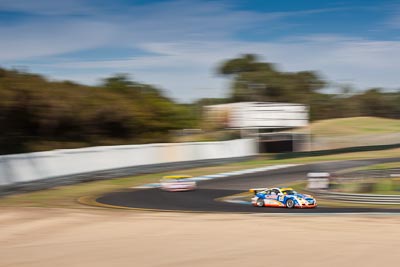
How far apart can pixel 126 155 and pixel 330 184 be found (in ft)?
41.1

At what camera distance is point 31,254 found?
36.6ft

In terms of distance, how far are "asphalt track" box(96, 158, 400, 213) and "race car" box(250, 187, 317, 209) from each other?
28 centimetres

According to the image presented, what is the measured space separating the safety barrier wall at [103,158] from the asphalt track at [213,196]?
3546 mm

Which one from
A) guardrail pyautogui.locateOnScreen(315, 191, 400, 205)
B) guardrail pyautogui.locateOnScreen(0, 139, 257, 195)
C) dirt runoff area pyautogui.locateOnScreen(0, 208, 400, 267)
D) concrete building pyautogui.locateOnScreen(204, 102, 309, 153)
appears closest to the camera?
dirt runoff area pyautogui.locateOnScreen(0, 208, 400, 267)

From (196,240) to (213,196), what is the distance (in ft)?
33.1

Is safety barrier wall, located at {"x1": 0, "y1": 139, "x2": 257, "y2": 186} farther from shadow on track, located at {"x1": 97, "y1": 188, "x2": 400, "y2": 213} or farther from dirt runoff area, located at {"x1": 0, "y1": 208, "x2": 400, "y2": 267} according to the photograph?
dirt runoff area, located at {"x1": 0, "y1": 208, "x2": 400, "y2": 267}

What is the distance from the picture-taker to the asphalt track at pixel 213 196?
58.7ft

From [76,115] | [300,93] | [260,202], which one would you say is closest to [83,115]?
[76,115]

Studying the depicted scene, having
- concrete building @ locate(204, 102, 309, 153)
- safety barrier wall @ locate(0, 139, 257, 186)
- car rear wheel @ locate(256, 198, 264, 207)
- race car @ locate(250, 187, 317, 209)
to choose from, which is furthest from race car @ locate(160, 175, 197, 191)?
concrete building @ locate(204, 102, 309, 153)

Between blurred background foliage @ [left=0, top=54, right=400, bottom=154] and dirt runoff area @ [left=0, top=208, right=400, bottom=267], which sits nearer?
dirt runoff area @ [left=0, top=208, right=400, bottom=267]

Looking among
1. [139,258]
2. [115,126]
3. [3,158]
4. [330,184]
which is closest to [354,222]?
[139,258]

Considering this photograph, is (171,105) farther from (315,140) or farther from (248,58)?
(248,58)

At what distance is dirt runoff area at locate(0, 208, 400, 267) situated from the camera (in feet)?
34.1

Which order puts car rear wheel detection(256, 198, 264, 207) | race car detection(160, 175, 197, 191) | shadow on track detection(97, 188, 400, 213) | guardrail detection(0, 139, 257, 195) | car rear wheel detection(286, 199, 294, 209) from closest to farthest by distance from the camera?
shadow on track detection(97, 188, 400, 213) → car rear wheel detection(286, 199, 294, 209) → car rear wheel detection(256, 198, 264, 207) → guardrail detection(0, 139, 257, 195) → race car detection(160, 175, 197, 191)
